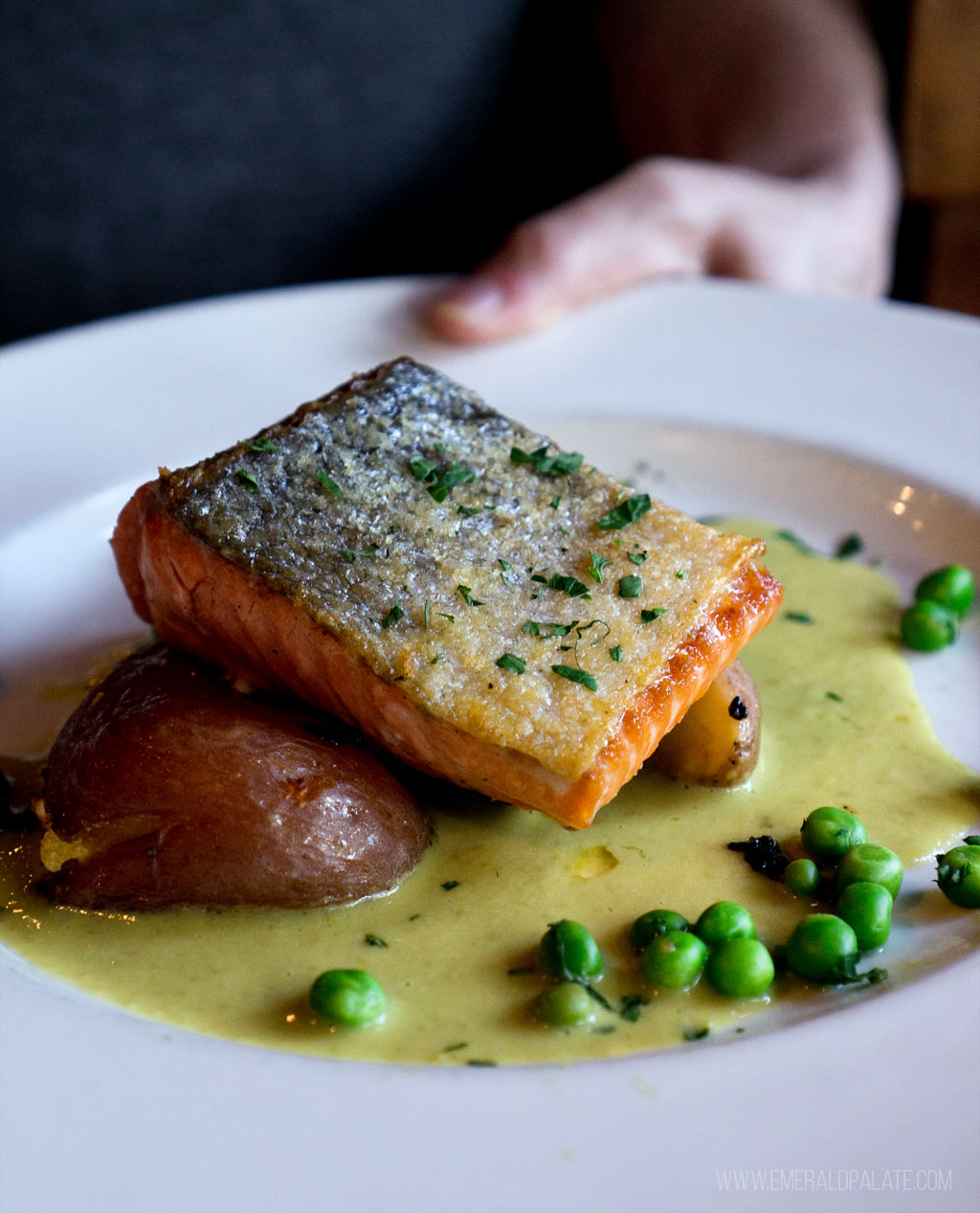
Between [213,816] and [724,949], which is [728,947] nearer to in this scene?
[724,949]

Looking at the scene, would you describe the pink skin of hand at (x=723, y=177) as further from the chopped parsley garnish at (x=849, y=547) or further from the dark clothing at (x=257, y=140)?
the chopped parsley garnish at (x=849, y=547)

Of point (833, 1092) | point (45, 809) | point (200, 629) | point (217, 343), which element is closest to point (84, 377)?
point (217, 343)

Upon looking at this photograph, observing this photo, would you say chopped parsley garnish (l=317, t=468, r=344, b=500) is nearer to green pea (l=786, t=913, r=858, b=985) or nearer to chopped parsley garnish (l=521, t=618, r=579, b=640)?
chopped parsley garnish (l=521, t=618, r=579, b=640)

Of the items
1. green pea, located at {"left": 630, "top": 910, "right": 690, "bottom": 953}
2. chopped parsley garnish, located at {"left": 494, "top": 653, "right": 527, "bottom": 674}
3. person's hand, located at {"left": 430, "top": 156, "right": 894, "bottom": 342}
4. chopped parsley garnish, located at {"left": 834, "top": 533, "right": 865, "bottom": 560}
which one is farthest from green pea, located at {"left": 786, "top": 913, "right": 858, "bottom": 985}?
person's hand, located at {"left": 430, "top": 156, "right": 894, "bottom": 342}

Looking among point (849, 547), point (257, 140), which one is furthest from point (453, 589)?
point (257, 140)

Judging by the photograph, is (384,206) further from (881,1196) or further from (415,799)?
→ (881,1196)

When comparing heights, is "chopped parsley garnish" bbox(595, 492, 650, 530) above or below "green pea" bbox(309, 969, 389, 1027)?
above
